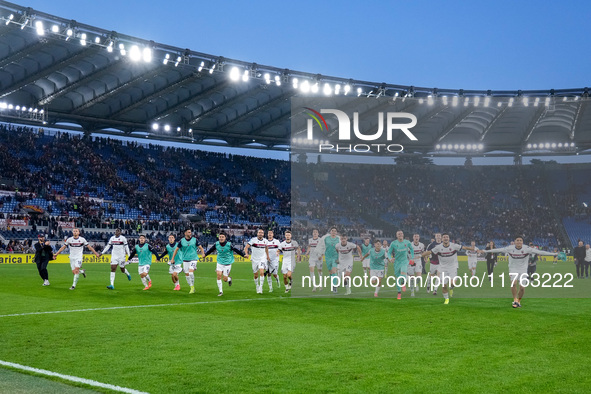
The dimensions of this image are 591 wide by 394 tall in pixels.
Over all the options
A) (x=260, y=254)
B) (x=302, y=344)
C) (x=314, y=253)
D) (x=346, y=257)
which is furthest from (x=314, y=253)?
(x=302, y=344)

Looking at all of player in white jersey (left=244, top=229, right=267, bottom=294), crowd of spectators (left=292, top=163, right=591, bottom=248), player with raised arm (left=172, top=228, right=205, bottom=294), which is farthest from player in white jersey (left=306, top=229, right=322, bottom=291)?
player with raised arm (left=172, top=228, right=205, bottom=294)

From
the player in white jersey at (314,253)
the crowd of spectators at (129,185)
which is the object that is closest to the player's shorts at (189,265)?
the player in white jersey at (314,253)

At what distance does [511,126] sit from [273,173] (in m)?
26.9

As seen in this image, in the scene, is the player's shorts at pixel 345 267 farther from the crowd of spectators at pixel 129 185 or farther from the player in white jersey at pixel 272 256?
the crowd of spectators at pixel 129 185

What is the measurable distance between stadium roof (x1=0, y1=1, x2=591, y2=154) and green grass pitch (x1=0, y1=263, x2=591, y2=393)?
1793cm

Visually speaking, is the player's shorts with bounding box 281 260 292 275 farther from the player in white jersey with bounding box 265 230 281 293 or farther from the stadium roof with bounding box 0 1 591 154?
the stadium roof with bounding box 0 1 591 154

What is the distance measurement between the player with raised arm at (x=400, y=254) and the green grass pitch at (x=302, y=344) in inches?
72.5

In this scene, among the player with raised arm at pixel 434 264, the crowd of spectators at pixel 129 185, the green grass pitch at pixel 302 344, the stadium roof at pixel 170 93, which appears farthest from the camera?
the crowd of spectators at pixel 129 185

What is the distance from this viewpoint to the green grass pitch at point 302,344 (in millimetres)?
7910

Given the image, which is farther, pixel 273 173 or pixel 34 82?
pixel 273 173

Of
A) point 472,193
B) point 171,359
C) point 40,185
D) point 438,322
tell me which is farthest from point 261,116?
point 171,359

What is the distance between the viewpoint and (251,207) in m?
57.6

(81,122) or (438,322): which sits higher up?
(81,122)

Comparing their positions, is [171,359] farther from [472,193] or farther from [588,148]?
[588,148]
